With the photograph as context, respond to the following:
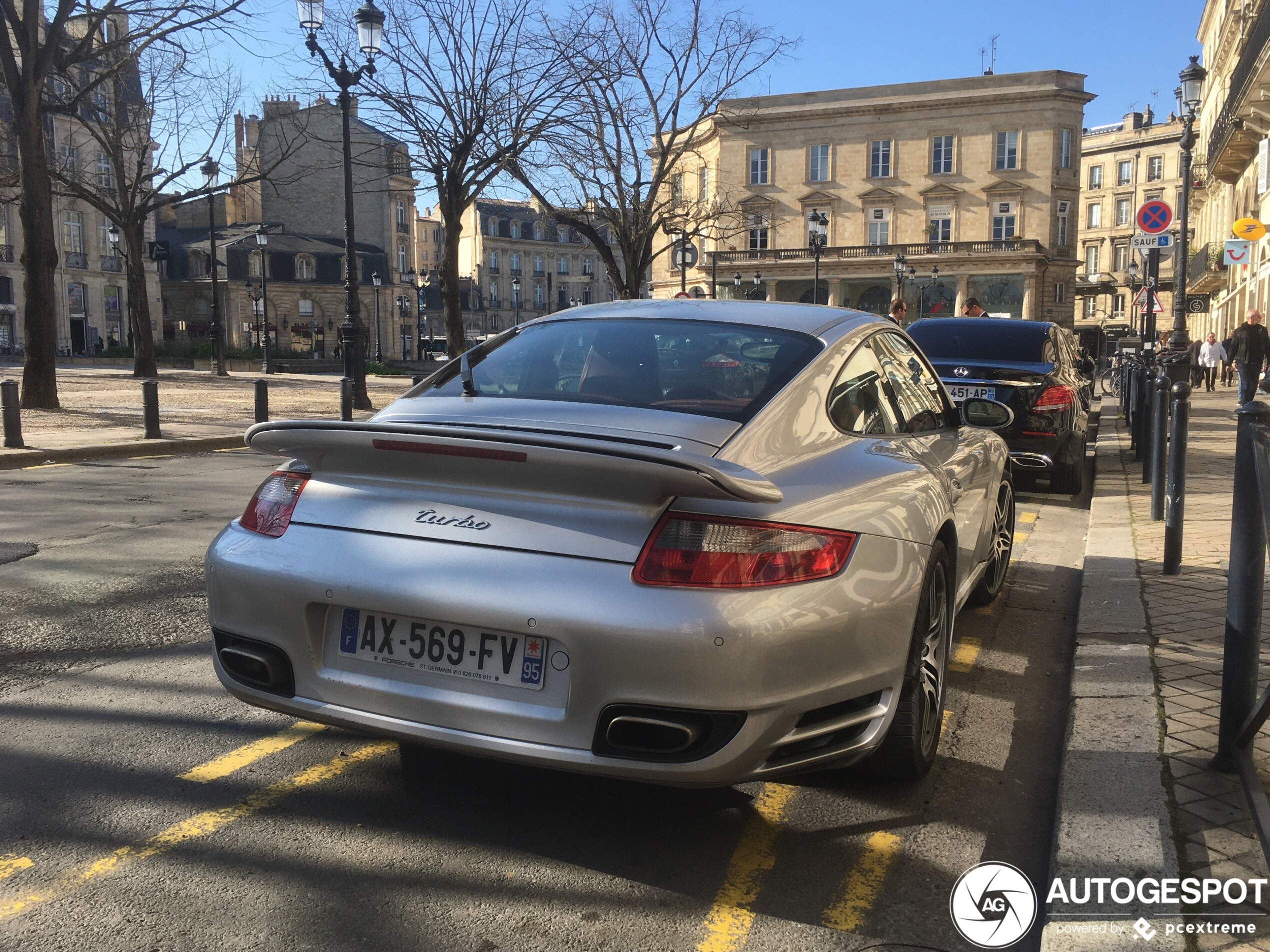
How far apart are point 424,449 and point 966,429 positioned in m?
3.04

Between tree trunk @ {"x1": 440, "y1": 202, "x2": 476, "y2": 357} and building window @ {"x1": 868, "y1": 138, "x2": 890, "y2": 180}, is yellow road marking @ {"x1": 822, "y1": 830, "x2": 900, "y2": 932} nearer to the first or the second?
tree trunk @ {"x1": 440, "y1": 202, "x2": 476, "y2": 357}

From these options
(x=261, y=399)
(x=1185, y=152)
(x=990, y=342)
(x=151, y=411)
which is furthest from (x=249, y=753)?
(x=1185, y=152)

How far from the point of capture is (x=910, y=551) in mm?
3193

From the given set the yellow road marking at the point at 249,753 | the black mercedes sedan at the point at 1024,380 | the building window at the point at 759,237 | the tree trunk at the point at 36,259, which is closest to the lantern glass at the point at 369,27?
the tree trunk at the point at 36,259

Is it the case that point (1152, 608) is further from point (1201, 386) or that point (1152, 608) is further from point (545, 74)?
point (1201, 386)

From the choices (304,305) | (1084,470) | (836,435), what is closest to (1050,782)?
(836,435)

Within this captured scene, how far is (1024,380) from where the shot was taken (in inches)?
373

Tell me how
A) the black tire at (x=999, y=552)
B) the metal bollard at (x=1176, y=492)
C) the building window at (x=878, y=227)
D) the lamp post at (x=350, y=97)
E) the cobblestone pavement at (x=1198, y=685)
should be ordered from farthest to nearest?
the building window at (x=878, y=227)
the lamp post at (x=350, y=97)
the metal bollard at (x=1176, y=492)
the black tire at (x=999, y=552)
the cobblestone pavement at (x=1198, y=685)

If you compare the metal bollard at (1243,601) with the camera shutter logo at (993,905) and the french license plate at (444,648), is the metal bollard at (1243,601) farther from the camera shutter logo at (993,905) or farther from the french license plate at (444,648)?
the french license plate at (444,648)

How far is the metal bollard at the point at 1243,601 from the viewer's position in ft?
10.4

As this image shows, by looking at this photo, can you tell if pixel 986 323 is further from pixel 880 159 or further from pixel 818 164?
pixel 818 164

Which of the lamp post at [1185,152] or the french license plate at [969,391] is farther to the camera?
the lamp post at [1185,152]

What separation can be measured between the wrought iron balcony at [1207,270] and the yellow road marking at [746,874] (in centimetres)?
3862

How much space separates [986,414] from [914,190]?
74588mm
